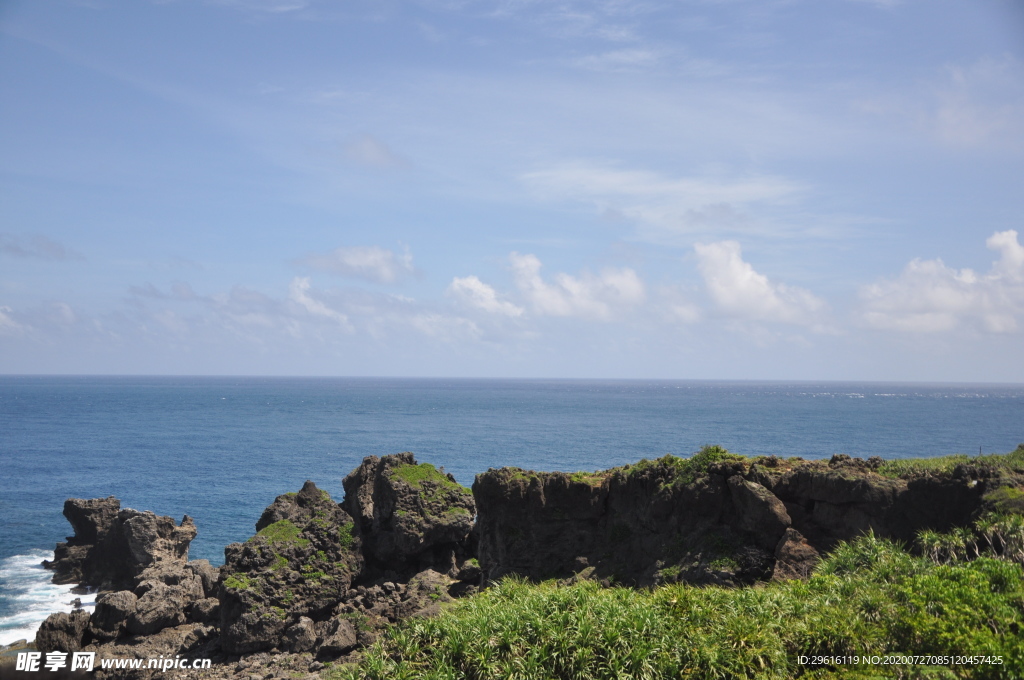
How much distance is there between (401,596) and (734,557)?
21.4 m

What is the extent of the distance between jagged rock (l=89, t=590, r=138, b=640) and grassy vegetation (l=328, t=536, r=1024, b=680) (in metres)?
25.2

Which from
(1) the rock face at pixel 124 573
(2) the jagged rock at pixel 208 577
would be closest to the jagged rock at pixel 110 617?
(1) the rock face at pixel 124 573

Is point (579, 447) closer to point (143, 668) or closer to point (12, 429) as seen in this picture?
point (143, 668)

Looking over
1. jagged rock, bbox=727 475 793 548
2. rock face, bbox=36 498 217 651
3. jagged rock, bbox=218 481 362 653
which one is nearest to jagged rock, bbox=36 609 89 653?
rock face, bbox=36 498 217 651

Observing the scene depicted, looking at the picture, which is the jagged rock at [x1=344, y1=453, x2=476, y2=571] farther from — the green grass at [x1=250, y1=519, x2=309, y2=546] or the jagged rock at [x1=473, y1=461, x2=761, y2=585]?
the green grass at [x1=250, y1=519, x2=309, y2=546]

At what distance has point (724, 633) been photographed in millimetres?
21172

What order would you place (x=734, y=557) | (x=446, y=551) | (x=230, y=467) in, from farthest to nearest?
(x=230, y=467)
(x=446, y=551)
(x=734, y=557)

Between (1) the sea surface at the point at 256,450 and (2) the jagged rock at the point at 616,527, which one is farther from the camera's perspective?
(1) the sea surface at the point at 256,450

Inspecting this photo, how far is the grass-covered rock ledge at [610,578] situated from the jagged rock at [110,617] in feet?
0.28

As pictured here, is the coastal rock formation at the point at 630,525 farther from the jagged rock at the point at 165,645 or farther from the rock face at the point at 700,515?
the jagged rock at the point at 165,645

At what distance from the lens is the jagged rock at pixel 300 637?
3799 centimetres

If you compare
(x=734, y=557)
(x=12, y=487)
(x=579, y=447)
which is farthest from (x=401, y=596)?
(x=579, y=447)

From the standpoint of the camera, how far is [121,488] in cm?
9106

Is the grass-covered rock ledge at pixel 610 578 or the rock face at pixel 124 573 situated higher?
the grass-covered rock ledge at pixel 610 578
